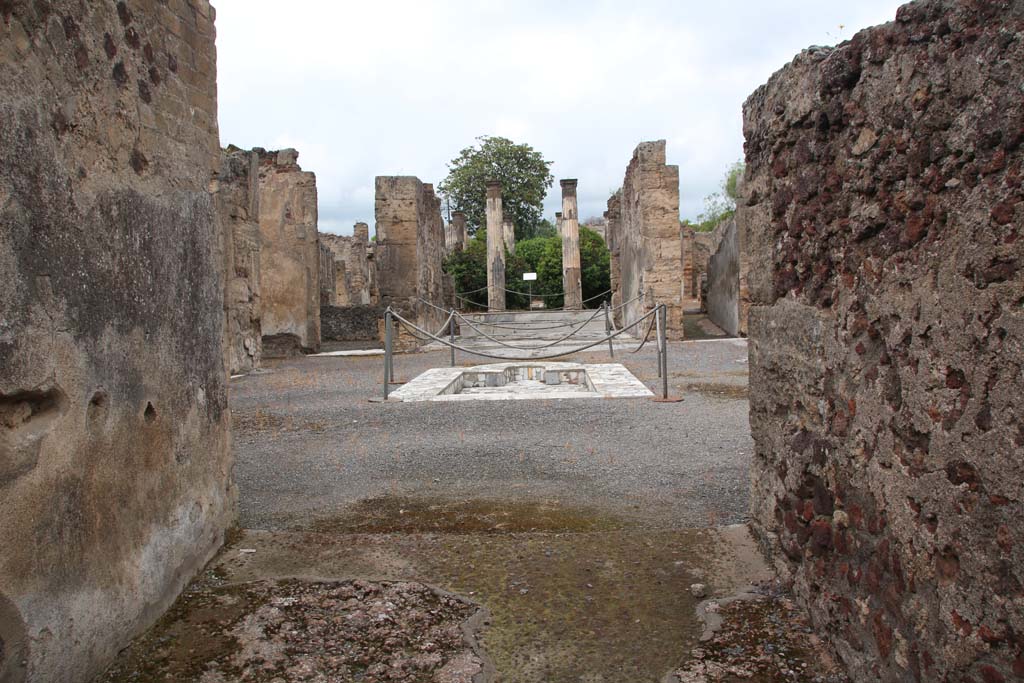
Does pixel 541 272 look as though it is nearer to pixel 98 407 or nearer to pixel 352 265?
pixel 352 265

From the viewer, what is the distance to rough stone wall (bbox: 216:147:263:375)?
11.1m

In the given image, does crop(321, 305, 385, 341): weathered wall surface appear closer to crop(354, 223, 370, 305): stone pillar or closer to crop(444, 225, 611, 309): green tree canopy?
crop(354, 223, 370, 305): stone pillar

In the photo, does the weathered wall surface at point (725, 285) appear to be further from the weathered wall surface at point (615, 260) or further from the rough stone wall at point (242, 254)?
the rough stone wall at point (242, 254)

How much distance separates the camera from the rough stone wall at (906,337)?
156cm

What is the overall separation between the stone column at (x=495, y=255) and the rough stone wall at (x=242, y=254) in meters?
16.3

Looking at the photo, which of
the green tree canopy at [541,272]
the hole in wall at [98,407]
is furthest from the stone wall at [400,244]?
the green tree canopy at [541,272]

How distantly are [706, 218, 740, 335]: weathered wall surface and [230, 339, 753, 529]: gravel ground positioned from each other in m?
6.96

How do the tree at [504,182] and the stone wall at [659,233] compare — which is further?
the tree at [504,182]

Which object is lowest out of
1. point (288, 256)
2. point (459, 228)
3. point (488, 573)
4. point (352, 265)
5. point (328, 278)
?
point (488, 573)

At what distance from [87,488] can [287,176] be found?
45.5 feet

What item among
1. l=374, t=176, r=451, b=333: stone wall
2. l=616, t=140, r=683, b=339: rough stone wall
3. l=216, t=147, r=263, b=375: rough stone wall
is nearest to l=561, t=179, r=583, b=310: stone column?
l=616, t=140, r=683, b=339: rough stone wall

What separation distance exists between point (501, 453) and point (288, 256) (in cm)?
1079

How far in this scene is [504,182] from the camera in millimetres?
46188

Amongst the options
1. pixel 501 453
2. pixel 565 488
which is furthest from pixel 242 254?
pixel 565 488
